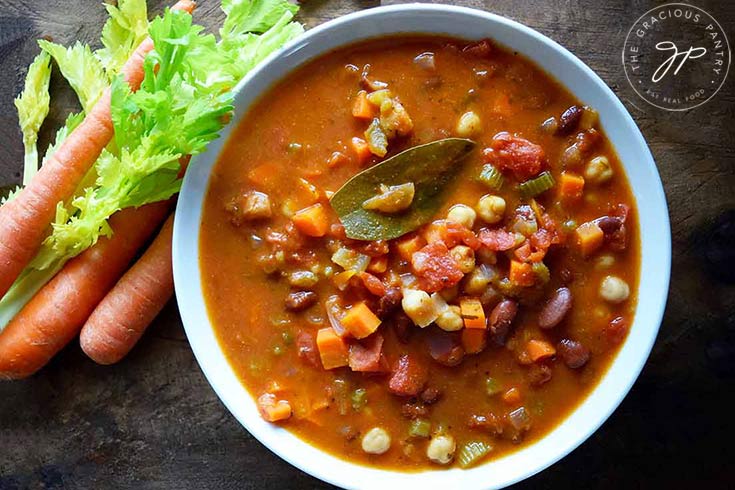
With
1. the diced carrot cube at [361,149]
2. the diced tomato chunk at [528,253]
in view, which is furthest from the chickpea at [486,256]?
the diced carrot cube at [361,149]

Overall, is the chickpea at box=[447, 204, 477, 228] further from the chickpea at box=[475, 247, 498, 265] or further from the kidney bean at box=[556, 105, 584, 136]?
the kidney bean at box=[556, 105, 584, 136]

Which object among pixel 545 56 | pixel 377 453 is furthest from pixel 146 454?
pixel 545 56

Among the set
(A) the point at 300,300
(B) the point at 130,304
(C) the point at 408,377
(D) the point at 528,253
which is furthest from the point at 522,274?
(B) the point at 130,304

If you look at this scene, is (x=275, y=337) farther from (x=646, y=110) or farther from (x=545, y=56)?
(x=646, y=110)

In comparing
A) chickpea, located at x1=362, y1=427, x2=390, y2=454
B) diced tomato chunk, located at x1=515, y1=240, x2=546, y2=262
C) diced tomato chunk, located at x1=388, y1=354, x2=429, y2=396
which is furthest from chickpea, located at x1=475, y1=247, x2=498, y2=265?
chickpea, located at x1=362, y1=427, x2=390, y2=454

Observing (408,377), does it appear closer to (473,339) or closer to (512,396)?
(473,339)

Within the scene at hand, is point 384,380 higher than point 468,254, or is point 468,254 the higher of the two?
point 468,254
